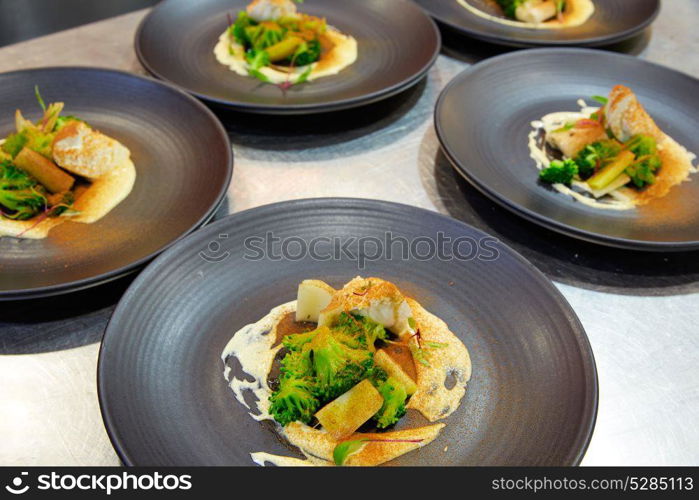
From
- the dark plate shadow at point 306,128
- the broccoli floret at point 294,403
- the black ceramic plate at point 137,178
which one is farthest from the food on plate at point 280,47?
the broccoli floret at point 294,403

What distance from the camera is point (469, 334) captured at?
180cm

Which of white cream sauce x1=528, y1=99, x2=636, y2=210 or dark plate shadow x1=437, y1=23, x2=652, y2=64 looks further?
dark plate shadow x1=437, y1=23, x2=652, y2=64

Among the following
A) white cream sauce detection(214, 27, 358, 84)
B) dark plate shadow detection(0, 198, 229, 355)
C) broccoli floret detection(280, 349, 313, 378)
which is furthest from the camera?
white cream sauce detection(214, 27, 358, 84)

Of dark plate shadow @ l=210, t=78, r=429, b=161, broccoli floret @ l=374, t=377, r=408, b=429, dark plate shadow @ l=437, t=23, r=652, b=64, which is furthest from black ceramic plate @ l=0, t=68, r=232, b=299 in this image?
dark plate shadow @ l=437, t=23, r=652, b=64

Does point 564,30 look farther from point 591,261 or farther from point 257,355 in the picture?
point 257,355

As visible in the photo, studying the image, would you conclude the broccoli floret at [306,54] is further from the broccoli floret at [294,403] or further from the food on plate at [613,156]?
the broccoli floret at [294,403]

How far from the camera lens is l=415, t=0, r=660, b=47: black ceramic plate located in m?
3.12

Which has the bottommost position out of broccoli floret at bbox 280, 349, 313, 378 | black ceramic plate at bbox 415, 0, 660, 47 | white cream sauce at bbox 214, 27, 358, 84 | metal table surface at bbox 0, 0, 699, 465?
metal table surface at bbox 0, 0, 699, 465

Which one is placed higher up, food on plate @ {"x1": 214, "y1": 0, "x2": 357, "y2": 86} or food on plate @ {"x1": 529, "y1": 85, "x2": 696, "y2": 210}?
food on plate @ {"x1": 214, "y1": 0, "x2": 357, "y2": 86}

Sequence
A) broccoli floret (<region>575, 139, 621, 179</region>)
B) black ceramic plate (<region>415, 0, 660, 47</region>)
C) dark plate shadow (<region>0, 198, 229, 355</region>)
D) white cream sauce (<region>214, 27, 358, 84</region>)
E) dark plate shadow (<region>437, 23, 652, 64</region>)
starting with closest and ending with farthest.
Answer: dark plate shadow (<region>0, 198, 229, 355</region>) → broccoli floret (<region>575, 139, 621, 179</region>) → white cream sauce (<region>214, 27, 358, 84</region>) → black ceramic plate (<region>415, 0, 660, 47</region>) → dark plate shadow (<region>437, 23, 652, 64</region>)

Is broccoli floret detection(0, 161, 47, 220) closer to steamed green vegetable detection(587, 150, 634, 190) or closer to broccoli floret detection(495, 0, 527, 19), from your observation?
steamed green vegetable detection(587, 150, 634, 190)

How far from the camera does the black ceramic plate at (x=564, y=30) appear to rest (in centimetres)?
312

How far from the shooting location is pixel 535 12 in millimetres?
3309

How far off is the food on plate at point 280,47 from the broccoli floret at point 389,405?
5.47 feet
